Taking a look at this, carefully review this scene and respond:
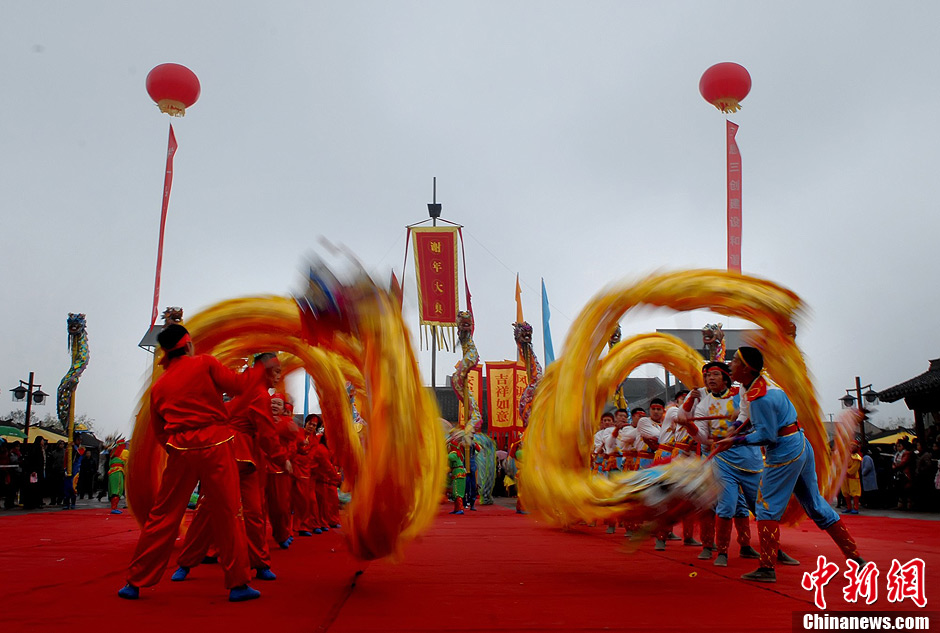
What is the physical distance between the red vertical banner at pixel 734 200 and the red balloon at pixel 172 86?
28.1 ft

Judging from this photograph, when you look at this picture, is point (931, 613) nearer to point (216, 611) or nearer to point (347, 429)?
point (216, 611)

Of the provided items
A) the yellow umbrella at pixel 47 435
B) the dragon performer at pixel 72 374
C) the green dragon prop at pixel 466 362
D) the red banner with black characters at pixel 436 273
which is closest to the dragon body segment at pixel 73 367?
the dragon performer at pixel 72 374

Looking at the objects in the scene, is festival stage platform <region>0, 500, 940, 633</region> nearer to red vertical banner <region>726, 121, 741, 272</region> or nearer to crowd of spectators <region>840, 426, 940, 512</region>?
red vertical banner <region>726, 121, 741, 272</region>

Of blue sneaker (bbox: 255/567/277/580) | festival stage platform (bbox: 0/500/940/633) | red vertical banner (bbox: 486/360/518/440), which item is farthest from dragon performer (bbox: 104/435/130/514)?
blue sneaker (bbox: 255/567/277/580)

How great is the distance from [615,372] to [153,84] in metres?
7.61

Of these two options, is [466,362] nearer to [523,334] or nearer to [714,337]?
[523,334]

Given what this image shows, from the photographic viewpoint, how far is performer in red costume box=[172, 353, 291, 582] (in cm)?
421

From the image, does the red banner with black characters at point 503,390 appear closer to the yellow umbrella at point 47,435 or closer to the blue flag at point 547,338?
the blue flag at point 547,338

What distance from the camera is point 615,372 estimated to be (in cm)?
777

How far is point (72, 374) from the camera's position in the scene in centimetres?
1115

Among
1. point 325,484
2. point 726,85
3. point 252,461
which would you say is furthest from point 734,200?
point 252,461

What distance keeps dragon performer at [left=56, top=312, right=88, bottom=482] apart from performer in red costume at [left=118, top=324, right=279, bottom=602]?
28.0ft

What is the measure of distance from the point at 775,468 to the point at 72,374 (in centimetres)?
1066

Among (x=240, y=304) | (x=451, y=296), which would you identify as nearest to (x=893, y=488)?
(x=451, y=296)
